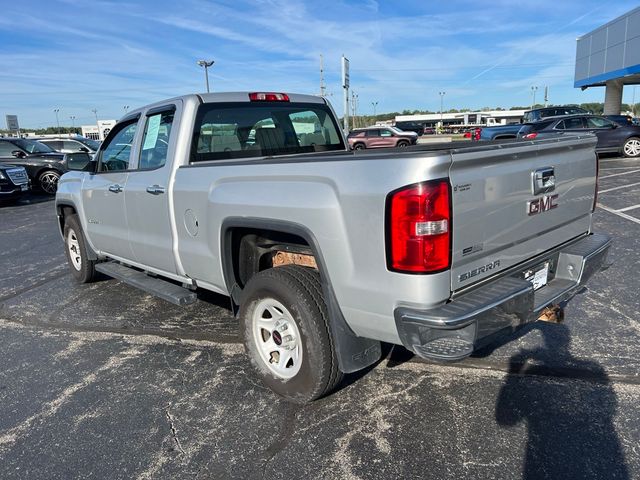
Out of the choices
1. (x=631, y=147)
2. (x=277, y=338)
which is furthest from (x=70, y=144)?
(x=631, y=147)

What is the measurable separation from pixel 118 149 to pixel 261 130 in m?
1.56

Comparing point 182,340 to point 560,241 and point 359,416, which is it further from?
point 560,241

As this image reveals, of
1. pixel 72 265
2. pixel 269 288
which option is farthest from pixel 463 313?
pixel 72 265

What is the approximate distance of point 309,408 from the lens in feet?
10.4

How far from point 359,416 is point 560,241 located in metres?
1.81

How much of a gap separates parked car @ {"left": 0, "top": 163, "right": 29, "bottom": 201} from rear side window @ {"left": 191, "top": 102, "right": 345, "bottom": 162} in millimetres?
12003

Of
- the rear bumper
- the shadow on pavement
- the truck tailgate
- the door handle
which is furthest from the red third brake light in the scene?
the shadow on pavement

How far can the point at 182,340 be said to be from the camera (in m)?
4.32

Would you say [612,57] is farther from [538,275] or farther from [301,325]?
[301,325]

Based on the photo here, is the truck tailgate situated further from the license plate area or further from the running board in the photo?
the running board

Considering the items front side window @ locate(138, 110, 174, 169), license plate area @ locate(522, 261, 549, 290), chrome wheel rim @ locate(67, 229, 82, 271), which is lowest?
chrome wheel rim @ locate(67, 229, 82, 271)

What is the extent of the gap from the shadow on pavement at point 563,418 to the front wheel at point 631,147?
16.9 m

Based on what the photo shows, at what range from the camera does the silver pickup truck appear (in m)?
2.43

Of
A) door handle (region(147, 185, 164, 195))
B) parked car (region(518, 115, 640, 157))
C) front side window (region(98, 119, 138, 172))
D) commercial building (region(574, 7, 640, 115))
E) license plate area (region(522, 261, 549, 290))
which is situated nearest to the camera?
license plate area (region(522, 261, 549, 290))
